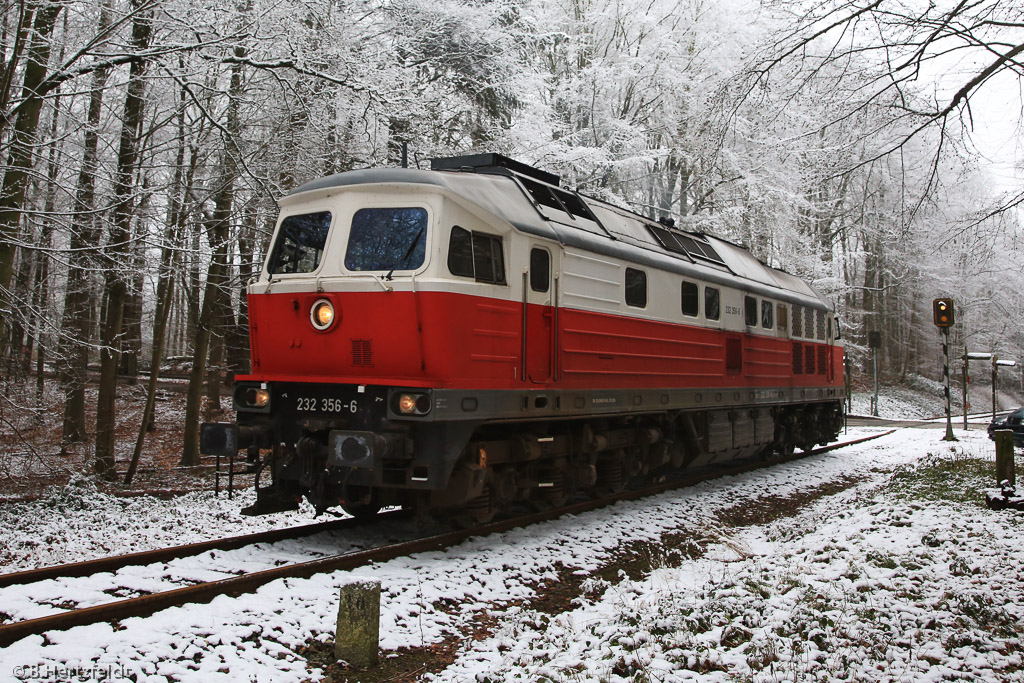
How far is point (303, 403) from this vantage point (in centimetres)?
737

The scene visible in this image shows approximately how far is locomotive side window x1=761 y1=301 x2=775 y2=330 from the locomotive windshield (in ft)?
26.8

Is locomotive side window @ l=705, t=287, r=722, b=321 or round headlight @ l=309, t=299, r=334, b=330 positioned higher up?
locomotive side window @ l=705, t=287, r=722, b=321

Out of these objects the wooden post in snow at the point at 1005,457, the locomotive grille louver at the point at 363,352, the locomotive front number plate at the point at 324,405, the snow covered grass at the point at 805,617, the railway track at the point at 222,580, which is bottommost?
the snow covered grass at the point at 805,617

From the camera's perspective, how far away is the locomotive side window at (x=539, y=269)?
25.9 feet

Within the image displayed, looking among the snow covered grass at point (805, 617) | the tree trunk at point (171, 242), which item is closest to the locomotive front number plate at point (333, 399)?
the snow covered grass at point (805, 617)

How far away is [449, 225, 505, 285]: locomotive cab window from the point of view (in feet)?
23.4

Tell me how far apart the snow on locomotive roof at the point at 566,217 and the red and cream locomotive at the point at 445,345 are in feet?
0.11

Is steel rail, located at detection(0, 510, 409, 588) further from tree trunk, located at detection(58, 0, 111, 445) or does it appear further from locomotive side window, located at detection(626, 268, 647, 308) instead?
locomotive side window, located at detection(626, 268, 647, 308)

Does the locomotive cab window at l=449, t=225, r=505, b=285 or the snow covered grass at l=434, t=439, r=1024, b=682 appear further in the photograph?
the locomotive cab window at l=449, t=225, r=505, b=285

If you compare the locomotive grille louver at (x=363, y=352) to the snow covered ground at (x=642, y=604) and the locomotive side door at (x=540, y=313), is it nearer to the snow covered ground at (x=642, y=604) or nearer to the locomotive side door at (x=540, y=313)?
the locomotive side door at (x=540, y=313)

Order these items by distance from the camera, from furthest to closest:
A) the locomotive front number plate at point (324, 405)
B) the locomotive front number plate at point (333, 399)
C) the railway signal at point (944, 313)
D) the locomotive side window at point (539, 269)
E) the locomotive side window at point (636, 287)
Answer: the railway signal at point (944, 313) → the locomotive side window at point (636, 287) → the locomotive side window at point (539, 269) → the locomotive front number plate at point (324, 405) → the locomotive front number plate at point (333, 399)

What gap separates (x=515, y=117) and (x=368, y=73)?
257 inches

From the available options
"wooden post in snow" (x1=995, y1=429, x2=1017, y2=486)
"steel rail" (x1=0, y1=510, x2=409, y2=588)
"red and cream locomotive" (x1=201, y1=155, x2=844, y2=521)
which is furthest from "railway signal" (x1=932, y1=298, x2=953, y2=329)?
"steel rail" (x1=0, y1=510, x2=409, y2=588)

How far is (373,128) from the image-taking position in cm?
1226
